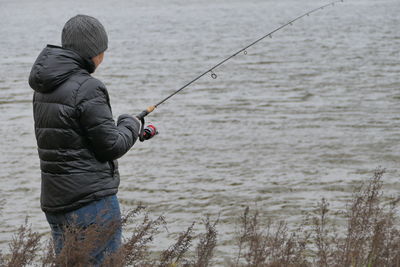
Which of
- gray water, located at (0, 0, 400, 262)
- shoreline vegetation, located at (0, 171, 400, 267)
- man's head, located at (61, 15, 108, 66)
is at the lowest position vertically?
gray water, located at (0, 0, 400, 262)

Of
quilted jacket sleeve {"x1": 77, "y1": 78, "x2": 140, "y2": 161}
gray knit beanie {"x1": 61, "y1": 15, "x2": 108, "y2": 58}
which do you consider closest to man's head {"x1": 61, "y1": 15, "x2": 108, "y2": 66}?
gray knit beanie {"x1": 61, "y1": 15, "x2": 108, "y2": 58}

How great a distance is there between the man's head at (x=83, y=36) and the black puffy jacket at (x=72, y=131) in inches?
2.2

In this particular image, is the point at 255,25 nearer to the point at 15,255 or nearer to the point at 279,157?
the point at 279,157

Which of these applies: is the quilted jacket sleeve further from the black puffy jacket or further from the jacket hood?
the jacket hood

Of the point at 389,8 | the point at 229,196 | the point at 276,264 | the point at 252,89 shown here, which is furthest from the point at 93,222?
the point at 389,8

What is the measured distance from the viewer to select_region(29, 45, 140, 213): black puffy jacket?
3799mm

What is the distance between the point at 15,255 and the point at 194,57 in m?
19.2

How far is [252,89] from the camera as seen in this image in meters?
16.2

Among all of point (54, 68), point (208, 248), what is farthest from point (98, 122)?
point (208, 248)

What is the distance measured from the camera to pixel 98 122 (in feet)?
12.5

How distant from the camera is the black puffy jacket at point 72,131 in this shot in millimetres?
3799

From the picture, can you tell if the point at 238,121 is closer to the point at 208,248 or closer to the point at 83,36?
the point at 208,248

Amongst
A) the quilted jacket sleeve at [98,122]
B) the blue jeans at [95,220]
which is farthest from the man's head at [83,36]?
the blue jeans at [95,220]

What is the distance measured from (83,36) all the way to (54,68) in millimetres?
250
